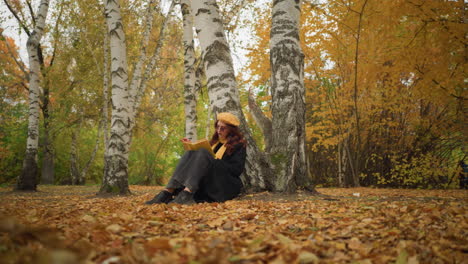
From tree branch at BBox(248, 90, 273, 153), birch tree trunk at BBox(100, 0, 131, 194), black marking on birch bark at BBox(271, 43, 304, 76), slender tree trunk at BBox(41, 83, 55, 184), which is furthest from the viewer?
slender tree trunk at BBox(41, 83, 55, 184)

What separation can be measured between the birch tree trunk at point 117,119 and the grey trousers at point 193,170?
2.65 m

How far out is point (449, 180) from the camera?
870 centimetres

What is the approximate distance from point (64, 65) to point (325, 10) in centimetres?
1105

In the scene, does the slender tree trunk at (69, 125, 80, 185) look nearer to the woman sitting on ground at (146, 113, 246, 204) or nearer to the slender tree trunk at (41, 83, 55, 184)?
the slender tree trunk at (41, 83, 55, 184)

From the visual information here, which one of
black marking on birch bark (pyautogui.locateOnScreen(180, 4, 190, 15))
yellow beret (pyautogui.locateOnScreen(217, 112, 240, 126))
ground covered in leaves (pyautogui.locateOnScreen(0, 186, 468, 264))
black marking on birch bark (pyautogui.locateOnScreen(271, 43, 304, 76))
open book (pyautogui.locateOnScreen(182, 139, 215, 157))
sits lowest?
ground covered in leaves (pyautogui.locateOnScreen(0, 186, 468, 264))

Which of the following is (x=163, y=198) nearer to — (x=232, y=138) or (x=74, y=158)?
(x=232, y=138)

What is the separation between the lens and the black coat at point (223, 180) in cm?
345

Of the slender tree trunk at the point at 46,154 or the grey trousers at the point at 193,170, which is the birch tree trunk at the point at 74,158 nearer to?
the slender tree trunk at the point at 46,154

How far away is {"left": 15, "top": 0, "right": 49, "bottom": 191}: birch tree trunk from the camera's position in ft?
21.9

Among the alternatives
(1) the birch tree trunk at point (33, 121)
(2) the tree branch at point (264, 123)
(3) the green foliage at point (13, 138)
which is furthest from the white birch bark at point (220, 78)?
(3) the green foliage at point (13, 138)

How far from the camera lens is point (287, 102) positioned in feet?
13.4

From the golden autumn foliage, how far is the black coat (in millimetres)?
3960

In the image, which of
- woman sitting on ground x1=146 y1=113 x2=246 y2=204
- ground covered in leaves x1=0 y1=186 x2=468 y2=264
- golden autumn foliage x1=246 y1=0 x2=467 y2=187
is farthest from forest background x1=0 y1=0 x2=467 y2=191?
ground covered in leaves x1=0 y1=186 x2=468 y2=264

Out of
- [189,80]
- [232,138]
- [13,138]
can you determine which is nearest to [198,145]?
[232,138]
